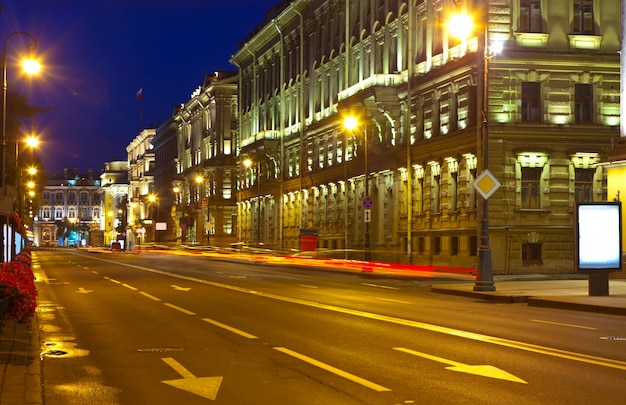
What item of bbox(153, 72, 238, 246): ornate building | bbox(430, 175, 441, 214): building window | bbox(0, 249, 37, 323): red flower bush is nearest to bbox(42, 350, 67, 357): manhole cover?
bbox(0, 249, 37, 323): red flower bush

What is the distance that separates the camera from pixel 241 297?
25.6 m

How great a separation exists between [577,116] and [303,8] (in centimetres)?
3692

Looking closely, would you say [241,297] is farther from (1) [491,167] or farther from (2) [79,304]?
(1) [491,167]

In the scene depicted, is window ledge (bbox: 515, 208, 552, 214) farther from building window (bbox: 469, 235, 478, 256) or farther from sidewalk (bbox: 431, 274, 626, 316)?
sidewalk (bbox: 431, 274, 626, 316)

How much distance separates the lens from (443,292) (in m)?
29.8

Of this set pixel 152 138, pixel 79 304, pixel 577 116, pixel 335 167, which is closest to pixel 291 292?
pixel 79 304

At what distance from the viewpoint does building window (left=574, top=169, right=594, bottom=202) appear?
1769 inches

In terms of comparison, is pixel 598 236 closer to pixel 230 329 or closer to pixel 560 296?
pixel 560 296

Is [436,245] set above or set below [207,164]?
below

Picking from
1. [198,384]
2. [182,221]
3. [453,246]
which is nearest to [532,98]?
[453,246]

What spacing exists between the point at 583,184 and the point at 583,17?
332 inches

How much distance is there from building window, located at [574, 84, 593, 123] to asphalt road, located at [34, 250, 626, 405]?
23519 millimetres

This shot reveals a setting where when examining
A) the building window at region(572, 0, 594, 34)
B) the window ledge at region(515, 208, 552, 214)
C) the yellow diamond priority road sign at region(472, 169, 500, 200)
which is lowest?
the window ledge at region(515, 208, 552, 214)

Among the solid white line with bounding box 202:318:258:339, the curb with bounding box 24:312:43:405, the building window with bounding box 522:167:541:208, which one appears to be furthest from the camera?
the building window with bounding box 522:167:541:208
